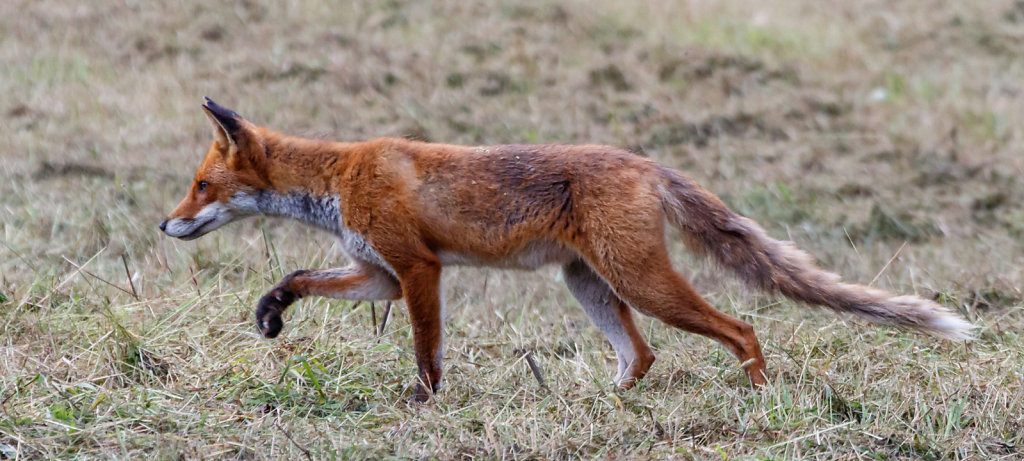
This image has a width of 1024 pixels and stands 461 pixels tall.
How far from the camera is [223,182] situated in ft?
19.2

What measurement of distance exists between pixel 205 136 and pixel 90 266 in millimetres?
3097

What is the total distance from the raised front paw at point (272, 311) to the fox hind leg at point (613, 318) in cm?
155

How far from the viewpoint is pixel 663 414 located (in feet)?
16.3

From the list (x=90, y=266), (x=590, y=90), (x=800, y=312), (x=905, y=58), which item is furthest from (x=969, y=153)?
(x=90, y=266)

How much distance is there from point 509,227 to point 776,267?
1392 millimetres

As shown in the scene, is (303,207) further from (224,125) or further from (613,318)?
(613,318)

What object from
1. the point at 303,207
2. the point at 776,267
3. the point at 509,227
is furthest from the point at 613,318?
the point at 303,207

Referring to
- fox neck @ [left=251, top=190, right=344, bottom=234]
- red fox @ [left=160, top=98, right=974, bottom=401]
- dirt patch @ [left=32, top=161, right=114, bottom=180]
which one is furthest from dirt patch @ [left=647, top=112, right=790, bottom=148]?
fox neck @ [left=251, top=190, right=344, bottom=234]

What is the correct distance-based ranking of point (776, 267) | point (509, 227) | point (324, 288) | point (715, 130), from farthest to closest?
1. point (715, 130)
2. point (324, 288)
3. point (509, 227)
4. point (776, 267)

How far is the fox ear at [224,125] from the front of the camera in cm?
574

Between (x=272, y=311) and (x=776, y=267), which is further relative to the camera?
(x=272, y=311)

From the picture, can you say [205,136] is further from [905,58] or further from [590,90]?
[905,58]

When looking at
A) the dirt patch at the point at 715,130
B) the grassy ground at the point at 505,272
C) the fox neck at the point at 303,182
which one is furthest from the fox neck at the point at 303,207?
the dirt patch at the point at 715,130

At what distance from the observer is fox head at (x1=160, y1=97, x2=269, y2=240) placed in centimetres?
582
